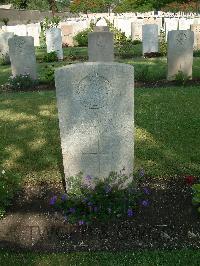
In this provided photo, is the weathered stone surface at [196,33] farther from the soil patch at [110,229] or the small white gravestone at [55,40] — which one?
the soil patch at [110,229]

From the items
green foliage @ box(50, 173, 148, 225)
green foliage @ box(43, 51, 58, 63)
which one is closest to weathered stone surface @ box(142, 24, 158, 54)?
green foliage @ box(43, 51, 58, 63)

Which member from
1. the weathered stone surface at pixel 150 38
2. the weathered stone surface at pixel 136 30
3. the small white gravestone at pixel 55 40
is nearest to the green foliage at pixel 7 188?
the weathered stone surface at pixel 150 38

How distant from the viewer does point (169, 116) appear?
7.64m

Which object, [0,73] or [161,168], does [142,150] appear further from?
[0,73]

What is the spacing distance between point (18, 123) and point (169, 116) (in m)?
3.06

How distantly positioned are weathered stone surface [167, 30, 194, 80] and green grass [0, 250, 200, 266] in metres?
8.04

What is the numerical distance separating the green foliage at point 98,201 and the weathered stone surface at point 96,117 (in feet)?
0.52

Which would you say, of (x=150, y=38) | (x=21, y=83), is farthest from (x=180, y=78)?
(x=150, y=38)

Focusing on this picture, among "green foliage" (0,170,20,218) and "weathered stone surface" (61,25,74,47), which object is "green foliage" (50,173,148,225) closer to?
"green foliage" (0,170,20,218)

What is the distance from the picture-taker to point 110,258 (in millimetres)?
3576

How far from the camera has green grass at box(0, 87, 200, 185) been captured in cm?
554

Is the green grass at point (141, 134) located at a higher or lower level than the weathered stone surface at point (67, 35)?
lower

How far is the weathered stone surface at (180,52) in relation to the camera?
10.6 metres

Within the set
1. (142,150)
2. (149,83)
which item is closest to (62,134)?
(142,150)
